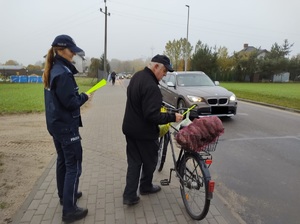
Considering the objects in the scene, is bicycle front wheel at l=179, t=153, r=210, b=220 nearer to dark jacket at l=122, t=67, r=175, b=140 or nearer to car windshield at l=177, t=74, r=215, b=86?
dark jacket at l=122, t=67, r=175, b=140

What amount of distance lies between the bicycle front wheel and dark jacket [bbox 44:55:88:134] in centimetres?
142

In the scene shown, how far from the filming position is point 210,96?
878 cm

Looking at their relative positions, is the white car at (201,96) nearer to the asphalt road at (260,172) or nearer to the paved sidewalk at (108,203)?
the asphalt road at (260,172)

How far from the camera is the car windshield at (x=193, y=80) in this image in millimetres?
10398

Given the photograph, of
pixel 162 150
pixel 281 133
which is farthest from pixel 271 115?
pixel 162 150

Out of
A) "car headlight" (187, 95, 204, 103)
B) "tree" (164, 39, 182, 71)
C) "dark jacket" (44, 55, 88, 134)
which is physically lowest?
"car headlight" (187, 95, 204, 103)

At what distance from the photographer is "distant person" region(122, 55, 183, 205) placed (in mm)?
2963

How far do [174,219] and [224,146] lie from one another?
3521 millimetres

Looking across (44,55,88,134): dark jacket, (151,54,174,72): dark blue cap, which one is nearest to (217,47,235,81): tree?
(151,54,174,72): dark blue cap

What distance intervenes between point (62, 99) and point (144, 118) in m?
0.92

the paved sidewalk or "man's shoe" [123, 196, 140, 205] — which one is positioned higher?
"man's shoe" [123, 196, 140, 205]

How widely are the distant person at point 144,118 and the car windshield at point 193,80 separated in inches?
286

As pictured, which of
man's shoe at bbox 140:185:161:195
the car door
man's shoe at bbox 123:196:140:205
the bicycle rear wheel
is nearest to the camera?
man's shoe at bbox 123:196:140:205

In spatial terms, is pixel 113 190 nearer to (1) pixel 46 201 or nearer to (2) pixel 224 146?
(1) pixel 46 201
